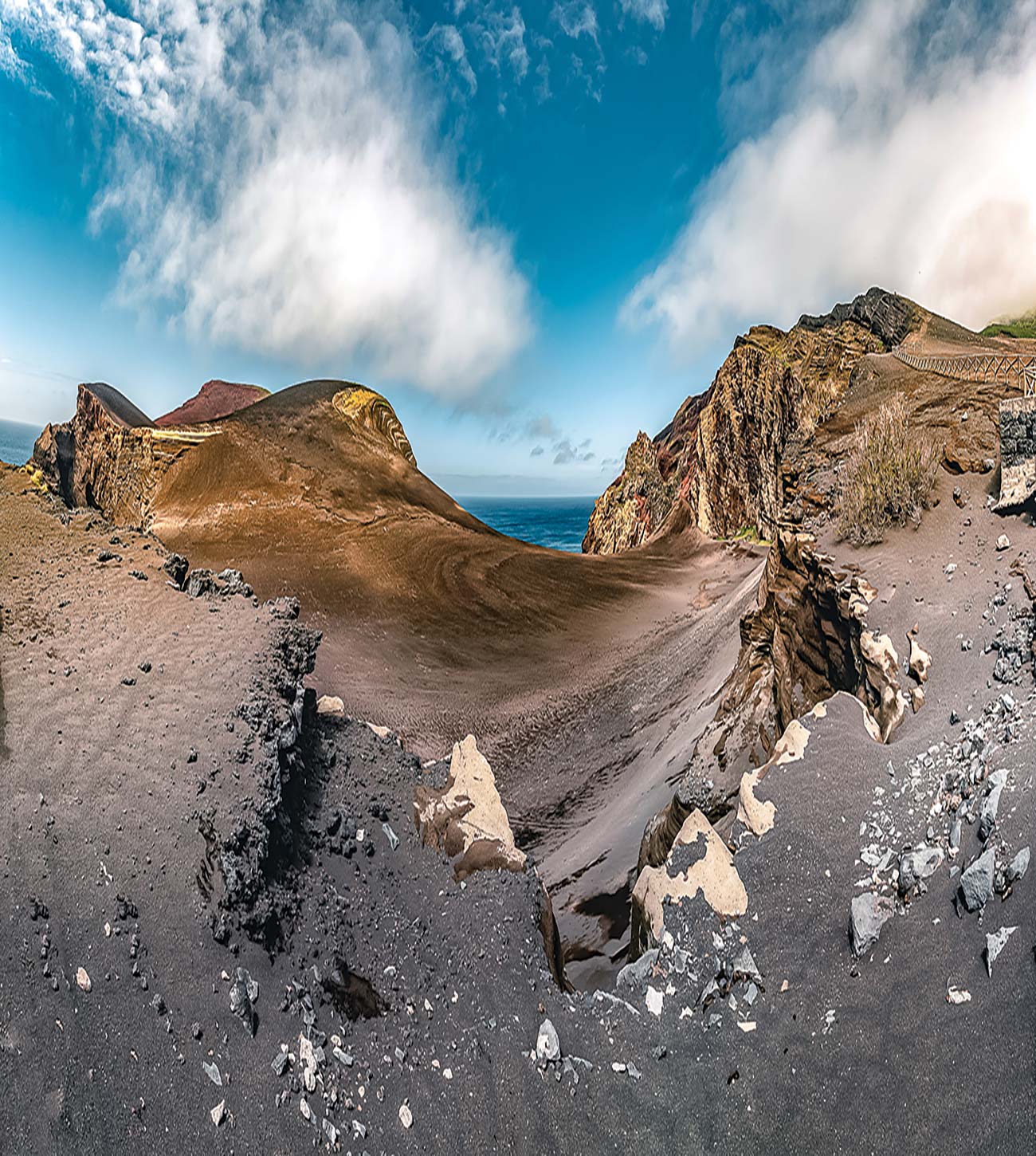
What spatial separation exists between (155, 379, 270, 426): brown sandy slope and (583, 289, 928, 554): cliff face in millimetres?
28664

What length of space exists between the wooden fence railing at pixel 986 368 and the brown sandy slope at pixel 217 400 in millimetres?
39363

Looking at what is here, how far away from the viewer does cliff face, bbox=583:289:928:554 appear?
19047mm

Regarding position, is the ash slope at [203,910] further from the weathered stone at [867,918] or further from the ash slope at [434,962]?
the weathered stone at [867,918]

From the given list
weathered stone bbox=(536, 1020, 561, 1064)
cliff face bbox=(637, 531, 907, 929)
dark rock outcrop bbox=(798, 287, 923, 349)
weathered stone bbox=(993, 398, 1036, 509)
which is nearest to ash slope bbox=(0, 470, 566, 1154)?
weathered stone bbox=(536, 1020, 561, 1064)

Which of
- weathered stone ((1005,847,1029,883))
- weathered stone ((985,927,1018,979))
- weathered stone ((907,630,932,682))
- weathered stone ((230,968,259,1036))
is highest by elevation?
weathered stone ((907,630,932,682))

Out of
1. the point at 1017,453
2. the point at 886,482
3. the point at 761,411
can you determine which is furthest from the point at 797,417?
the point at 1017,453

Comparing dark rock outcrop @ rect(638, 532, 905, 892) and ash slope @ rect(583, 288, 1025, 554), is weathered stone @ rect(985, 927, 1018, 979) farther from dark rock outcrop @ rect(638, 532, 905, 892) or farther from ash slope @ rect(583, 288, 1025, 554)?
ash slope @ rect(583, 288, 1025, 554)

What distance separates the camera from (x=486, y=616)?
1509cm

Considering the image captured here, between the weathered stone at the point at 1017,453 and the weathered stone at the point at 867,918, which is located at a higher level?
the weathered stone at the point at 1017,453

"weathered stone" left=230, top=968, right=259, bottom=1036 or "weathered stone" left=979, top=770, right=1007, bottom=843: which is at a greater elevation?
"weathered stone" left=979, top=770, right=1007, bottom=843

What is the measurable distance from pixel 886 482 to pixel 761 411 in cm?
1741

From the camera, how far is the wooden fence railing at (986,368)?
8031mm

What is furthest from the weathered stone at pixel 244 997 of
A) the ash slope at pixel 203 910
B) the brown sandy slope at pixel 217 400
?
the brown sandy slope at pixel 217 400

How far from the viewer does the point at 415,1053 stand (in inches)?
131
